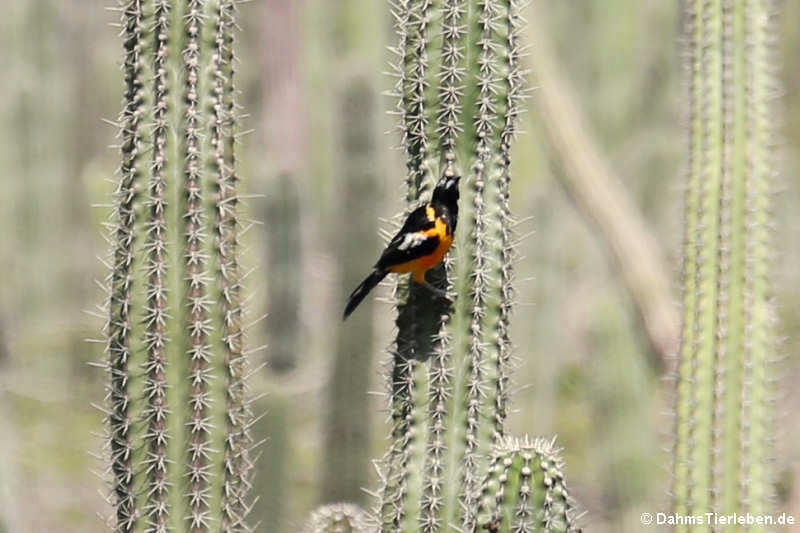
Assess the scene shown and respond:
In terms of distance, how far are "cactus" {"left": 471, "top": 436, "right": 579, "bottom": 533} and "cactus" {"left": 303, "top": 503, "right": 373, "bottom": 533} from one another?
24.0 inches

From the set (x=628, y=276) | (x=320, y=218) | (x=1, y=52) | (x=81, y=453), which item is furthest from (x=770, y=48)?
(x=1, y=52)

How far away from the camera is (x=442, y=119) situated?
3156mm

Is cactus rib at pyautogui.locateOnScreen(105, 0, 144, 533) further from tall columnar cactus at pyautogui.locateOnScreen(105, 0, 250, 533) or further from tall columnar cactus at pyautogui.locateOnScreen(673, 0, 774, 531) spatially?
tall columnar cactus at pyautogui.locateOnScreen(673, 0, 774, 531)

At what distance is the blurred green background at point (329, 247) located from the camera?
6.17m

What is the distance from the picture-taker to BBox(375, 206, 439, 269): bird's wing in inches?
119

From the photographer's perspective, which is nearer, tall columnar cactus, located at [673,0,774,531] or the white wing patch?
the white wing patch

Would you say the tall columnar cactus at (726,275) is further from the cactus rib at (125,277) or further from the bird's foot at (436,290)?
the cactus rib at (125,277)

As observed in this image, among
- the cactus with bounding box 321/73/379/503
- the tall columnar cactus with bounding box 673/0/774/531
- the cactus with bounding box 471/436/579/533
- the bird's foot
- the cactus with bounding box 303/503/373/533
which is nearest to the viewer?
the cactus with bounding box 471/436/579/533

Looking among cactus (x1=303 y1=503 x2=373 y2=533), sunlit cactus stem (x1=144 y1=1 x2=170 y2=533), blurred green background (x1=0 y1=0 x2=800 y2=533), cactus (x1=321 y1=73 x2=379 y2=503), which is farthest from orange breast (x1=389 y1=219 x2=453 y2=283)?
cactus (x1=321 y1=73 x2=379 y2=503)

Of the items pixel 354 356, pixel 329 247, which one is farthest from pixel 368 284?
pixel 329 247

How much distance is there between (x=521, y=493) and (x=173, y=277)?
3.07ft

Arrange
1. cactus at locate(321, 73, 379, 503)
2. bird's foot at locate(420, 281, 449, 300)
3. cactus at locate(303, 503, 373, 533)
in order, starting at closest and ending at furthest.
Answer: bird's foot at locate(420, 281, 449, 300), cactus at locate(303, 503, 373, 533), cactus at locate(321, 73, 379, 503)

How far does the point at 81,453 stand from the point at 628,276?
3.87 m

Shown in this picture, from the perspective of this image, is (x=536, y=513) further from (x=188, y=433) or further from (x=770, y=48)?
(x=770, y=48)
